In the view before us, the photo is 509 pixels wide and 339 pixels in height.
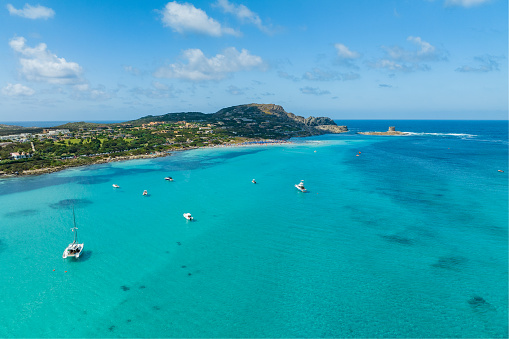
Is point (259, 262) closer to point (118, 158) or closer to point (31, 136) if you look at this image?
point (118, 158)

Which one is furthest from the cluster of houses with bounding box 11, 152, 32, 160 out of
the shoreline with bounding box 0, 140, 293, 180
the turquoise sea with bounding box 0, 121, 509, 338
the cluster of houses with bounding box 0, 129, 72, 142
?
the cluster of houses with bounding box 0, 129, 72, 142

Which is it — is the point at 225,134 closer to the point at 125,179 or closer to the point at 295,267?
the point at 125,179

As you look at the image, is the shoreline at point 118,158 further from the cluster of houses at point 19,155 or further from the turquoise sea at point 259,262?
the turquoise sea at point 259,262

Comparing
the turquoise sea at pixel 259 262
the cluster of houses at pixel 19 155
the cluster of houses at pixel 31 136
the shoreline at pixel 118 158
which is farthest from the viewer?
the cluster of houses at pixel 31 136

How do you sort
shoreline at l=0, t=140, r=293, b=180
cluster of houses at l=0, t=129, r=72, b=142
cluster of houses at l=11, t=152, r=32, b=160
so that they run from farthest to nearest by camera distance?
1. cluster of houses at l=0, t=129, r=72, b=142
2. cluster of houses at l=11, t=152, r=32, b=160
3. shoreline at l=0, t=140, r=293, b=180

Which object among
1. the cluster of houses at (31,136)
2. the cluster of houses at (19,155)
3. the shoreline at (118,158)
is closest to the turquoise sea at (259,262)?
the shoreline at (118,158)

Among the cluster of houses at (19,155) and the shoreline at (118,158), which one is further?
the cluster of houses at (19,155)

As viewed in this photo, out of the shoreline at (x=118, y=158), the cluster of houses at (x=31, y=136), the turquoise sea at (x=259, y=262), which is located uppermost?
the cluster of houses at (x=31, y=136)

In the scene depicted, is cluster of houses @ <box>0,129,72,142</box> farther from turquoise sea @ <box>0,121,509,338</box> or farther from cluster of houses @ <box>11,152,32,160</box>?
turquoise sea @ <box>0,121,509,338</box>
